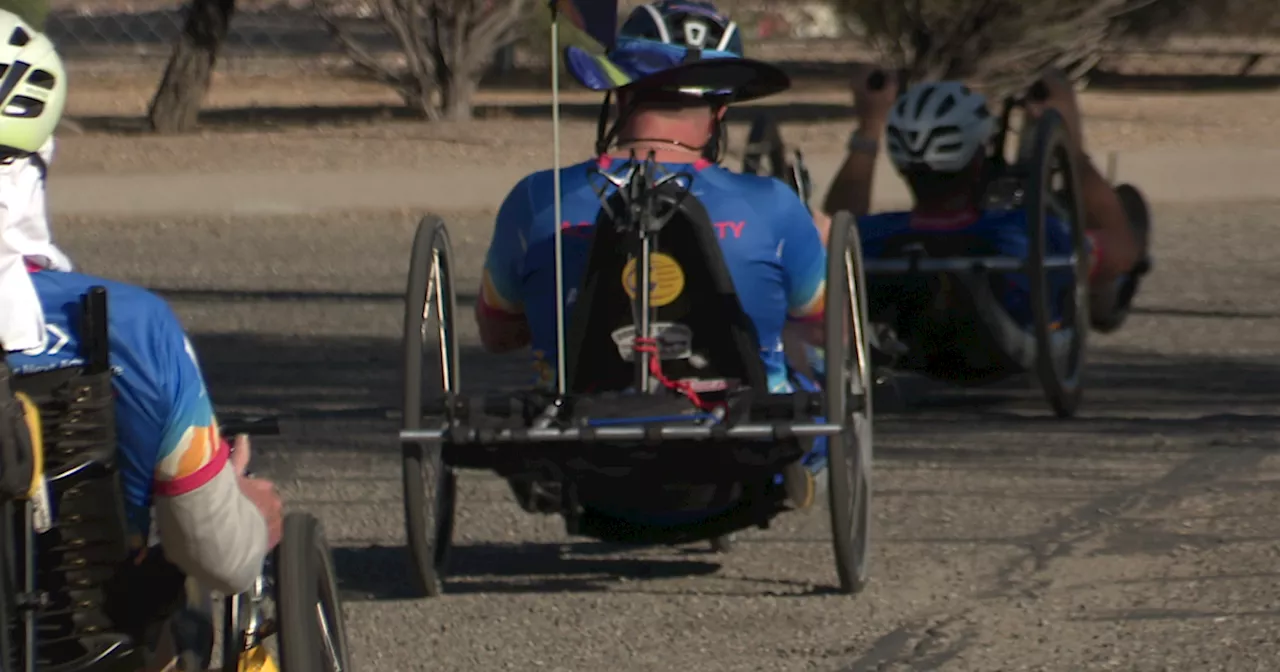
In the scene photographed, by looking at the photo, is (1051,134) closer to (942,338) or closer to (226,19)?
(942,338)

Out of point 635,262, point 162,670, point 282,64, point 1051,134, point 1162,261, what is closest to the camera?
point 162,670

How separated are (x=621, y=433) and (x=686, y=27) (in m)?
1.22

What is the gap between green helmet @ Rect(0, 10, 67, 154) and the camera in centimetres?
329

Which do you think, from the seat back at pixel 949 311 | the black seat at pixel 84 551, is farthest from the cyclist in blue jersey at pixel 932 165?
the black seat at pixel 84 551

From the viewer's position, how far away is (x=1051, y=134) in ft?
27.2

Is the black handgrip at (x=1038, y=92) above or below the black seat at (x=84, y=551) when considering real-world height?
above

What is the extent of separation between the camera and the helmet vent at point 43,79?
10.9ft

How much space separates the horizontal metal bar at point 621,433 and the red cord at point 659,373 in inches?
10.7

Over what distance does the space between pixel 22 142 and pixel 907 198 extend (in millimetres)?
14783

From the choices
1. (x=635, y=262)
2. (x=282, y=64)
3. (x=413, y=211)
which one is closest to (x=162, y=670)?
(x=635, y=262)

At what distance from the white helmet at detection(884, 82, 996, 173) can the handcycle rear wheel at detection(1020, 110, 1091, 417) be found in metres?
0.22

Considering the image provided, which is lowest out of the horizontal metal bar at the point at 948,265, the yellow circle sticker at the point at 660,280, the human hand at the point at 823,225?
the horizontal metal bar at the point at 948,265

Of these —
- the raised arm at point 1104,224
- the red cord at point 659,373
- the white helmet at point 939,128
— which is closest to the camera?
the red cord at point 659,373

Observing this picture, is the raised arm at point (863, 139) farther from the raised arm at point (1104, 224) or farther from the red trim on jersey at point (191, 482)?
the red trim on jersey at point (191, 482)
